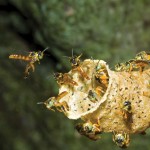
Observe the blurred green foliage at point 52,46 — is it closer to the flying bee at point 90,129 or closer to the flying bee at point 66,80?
the flying bee at point 66,80

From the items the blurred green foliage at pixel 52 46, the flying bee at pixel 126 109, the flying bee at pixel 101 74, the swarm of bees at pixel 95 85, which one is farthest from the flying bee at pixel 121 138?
the blurred green foliage at pixel 52 46

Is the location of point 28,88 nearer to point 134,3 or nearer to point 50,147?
point 50,147

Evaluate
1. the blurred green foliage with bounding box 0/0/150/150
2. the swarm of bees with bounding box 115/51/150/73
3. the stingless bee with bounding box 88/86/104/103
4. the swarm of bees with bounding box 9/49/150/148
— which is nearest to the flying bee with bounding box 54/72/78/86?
the swarm of bees with bounding box 9/49/150/148

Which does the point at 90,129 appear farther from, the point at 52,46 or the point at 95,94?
the point at 52,46

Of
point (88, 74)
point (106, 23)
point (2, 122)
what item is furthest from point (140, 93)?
point (2, 122)

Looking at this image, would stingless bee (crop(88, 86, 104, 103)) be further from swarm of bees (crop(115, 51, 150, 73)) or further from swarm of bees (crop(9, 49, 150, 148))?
swarm of bees (crop(115, 51, 150, 73))

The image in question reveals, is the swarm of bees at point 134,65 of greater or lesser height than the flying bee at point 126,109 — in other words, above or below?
above

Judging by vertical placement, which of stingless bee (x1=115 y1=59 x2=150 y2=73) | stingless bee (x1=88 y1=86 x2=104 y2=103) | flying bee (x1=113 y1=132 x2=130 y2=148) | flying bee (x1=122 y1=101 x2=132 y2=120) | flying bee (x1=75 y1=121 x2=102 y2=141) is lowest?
flying bee (x1=113 y1=132 x2=130 y2=148)
